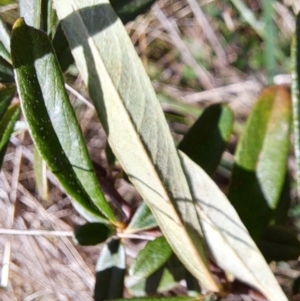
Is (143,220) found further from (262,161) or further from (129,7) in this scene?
(129,7)

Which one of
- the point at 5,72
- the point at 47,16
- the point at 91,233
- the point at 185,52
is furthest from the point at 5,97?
the point at 185,52

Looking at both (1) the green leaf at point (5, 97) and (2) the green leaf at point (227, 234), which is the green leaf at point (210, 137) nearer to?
(2) the green leaf at point (227, 234)

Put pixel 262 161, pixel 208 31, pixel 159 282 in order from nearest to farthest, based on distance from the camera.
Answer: pixel 262 161 < pixel 159 282 < pixel 208 31

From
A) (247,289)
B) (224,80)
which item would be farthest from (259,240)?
(224,80)

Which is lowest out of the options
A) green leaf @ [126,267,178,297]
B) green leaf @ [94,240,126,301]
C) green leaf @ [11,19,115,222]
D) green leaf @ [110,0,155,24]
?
green leaf @ [126,267,178,297]

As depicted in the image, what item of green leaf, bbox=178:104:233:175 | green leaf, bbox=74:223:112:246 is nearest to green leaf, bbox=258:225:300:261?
green leaf, bbox=178:104:233:175

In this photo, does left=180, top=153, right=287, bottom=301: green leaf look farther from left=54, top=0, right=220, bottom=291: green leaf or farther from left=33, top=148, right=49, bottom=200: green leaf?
left=33, top=148, right=49, bottom=200: green leaf
